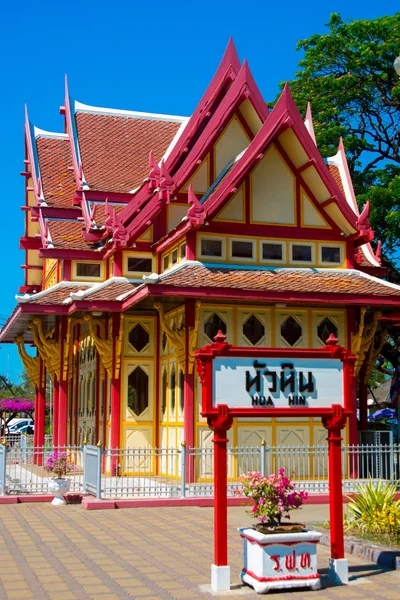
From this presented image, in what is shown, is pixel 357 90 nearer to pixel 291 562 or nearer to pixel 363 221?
pixel 363 221

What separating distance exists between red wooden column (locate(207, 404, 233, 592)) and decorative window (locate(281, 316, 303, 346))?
10255 mm

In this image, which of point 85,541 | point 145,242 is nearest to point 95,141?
point 145,242

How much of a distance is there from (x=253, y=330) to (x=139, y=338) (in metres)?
3.48

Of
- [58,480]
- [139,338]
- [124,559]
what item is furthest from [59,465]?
[124,559]

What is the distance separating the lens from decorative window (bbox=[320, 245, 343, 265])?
20.8m

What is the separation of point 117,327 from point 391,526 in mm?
10401

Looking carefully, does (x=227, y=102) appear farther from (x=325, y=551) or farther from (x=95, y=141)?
(x=325, y=551)

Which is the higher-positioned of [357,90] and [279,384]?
[357,90]

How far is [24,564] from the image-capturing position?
10.4 meters

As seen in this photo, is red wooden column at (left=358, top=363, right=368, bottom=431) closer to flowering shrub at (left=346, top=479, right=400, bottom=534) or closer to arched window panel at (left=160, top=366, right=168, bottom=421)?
arched window panel at (left=160, top=366, right=168, bottom=421)

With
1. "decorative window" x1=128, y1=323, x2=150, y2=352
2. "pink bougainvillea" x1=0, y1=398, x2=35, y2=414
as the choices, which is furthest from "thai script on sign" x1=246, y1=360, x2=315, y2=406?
"pink bougainvillea" x1=0, y1=398, x2=35, y2=414

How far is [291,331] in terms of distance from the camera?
19984 millimetres

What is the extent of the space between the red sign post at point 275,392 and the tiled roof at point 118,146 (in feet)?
53.1

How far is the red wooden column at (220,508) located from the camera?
911 cm
